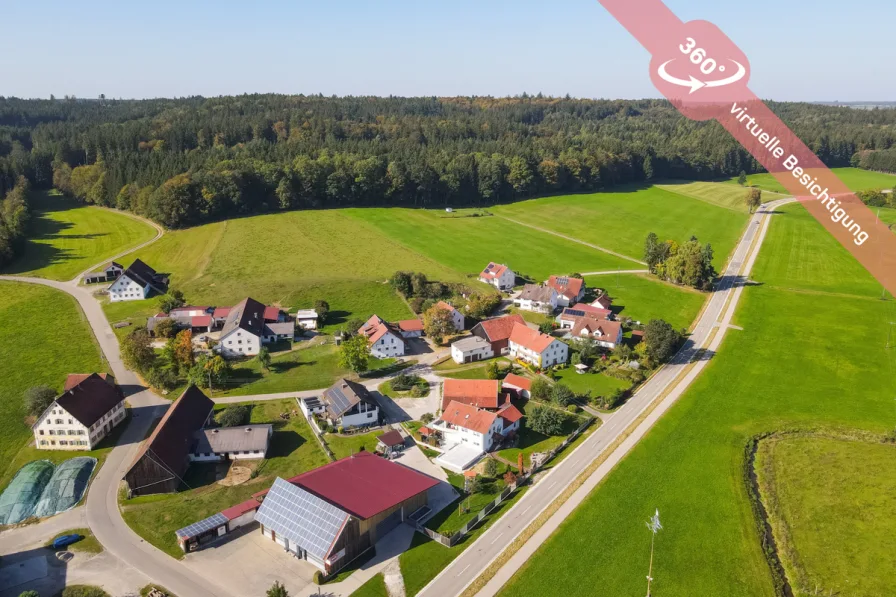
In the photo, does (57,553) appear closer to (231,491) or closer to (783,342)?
(231,491)

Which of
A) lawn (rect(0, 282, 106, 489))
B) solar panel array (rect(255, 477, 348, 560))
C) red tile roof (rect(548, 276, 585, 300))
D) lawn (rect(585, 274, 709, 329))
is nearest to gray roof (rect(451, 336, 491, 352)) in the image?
red tile roof (rect(548, 276, 585, 300))

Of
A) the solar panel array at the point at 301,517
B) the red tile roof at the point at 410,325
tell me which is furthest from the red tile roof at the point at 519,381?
the solar panel array at the point at 301,517

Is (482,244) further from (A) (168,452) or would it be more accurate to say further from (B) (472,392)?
(A) (168,452)

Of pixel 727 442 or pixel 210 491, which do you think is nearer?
pixel 210 491

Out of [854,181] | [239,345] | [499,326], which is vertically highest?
[854,181]

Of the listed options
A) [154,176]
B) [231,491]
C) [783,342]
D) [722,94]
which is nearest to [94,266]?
[154,176]

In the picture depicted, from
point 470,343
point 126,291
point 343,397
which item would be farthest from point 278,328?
point 126,291
